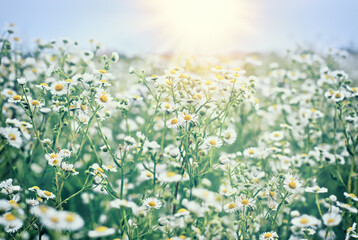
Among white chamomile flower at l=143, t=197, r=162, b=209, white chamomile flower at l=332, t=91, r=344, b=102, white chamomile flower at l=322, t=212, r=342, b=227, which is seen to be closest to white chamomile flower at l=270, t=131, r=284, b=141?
white chamomile flower at l=332, t=91, r=344, b=102

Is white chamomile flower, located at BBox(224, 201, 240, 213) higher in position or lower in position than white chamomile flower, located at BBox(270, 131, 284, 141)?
lower

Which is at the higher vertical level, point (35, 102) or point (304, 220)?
point (35, 102)

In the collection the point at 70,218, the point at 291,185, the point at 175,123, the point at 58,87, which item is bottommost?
the point at 291,185

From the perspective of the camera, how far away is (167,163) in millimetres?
2211

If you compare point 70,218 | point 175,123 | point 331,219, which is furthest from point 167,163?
point 70,218

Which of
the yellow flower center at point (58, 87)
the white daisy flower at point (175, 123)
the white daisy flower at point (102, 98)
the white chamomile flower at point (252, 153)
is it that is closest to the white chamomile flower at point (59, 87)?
the yellow flower center at point (58, 87)

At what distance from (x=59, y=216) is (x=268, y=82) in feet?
→ 11.8

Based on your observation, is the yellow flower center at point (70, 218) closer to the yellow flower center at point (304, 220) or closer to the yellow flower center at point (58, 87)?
the yellow flower center at point (58, 87)

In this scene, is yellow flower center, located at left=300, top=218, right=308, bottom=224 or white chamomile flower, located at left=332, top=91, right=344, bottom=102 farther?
white chamomile flower, located at left=332, top=91, right=344, bottom=102

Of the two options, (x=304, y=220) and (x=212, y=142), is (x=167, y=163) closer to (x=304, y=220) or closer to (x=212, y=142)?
(x=212, y=142)

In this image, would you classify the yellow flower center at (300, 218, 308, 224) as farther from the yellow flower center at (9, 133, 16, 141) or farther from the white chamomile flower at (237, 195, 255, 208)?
the yellow flower center at (9, 133, 16, 141)

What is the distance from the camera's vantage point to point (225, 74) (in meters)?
1.87

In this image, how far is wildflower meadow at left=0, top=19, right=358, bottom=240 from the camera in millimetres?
1528

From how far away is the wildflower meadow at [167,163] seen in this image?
5.01 ft
